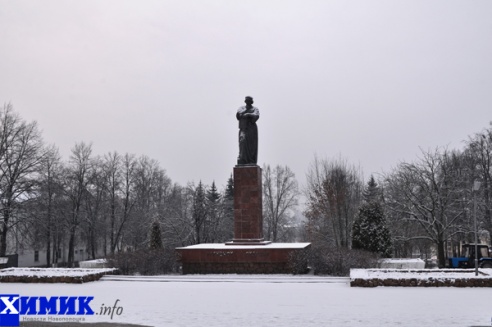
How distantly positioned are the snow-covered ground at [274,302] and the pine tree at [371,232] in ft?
28.3

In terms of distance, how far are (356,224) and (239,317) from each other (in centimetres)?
1614

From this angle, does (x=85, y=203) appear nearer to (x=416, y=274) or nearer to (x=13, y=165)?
(x=13, y=165)

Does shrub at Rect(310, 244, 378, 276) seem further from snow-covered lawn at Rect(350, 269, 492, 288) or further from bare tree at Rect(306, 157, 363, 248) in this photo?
bare tree at Rect(306, 157, 363, 248)

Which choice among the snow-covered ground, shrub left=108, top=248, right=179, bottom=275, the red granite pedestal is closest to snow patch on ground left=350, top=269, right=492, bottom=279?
the snow-covered ground

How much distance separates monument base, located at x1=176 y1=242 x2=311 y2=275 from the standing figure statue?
4.00 metres

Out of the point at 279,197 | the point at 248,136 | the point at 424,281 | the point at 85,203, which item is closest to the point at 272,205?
the point at 279,197

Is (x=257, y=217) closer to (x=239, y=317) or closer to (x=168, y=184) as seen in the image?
(x=239, y=317)

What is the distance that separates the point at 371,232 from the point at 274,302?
45.8 ft

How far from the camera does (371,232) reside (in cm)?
2508

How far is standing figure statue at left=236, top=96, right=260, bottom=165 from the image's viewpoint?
2145 centimetres

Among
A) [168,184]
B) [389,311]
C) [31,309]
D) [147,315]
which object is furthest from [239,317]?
[168,184]

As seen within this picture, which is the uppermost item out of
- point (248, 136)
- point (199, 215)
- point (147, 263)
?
point (248, 136)

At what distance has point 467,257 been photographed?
23.9 m

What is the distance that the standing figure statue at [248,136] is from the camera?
21.5 m
